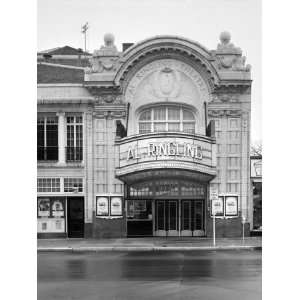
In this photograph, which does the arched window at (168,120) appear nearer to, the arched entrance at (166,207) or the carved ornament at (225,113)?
the carved ornament at (225,113)

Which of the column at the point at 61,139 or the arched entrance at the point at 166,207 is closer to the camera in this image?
the arched entrance at the point at 166,207

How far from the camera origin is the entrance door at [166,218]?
11609 mm

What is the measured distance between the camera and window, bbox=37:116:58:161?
11.5 metres

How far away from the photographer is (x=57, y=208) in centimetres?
1164

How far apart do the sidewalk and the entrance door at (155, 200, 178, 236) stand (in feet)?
0.68

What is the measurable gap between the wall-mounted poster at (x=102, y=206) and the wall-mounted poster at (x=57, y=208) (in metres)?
0.91

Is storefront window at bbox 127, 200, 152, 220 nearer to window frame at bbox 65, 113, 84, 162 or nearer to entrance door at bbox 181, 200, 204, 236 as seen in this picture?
entrance door at bbox 181, 200, 204, 236

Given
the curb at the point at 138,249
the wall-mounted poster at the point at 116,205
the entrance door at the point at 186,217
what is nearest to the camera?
the curb at the point at 138,249

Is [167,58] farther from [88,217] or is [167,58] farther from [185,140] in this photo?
[88,217]

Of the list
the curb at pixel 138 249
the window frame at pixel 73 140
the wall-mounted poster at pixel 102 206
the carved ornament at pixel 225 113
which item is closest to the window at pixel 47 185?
the window frame at pixel 73 140

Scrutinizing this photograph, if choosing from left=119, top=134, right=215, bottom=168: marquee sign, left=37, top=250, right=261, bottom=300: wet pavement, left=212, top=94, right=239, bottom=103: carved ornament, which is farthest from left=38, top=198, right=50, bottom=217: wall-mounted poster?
left=212, top=94, right=239, bottom=103: carved ornament

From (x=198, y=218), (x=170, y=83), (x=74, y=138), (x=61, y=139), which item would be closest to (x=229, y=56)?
(x=170, y=83)
